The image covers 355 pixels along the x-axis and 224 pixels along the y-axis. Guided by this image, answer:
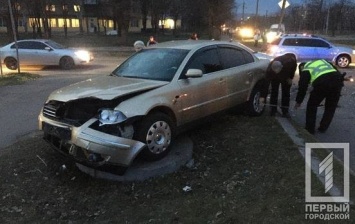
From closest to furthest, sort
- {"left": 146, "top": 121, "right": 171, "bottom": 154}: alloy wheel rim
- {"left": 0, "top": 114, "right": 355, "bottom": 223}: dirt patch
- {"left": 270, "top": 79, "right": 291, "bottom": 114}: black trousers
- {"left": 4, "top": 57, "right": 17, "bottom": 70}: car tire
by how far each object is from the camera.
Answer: {"left": 0, "top": 114, "right": 355, "bottom": 223}: dirt patch → {"left": 146, "top": 121, "right": 171, "bottom": 154}: alloy wheel rim → {"left": 270, "top": 79, "right": 291, "bottom": 114}: black trousers → {"left": 4, "top": 57, "right": 17, "bottom": 70}: car tire

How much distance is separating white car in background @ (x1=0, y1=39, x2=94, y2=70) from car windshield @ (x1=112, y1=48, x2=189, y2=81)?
14.5 meters

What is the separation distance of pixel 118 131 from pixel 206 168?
4.49 ft

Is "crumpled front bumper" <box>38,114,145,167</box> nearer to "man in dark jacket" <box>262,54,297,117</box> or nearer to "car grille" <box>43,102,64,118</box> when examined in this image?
"car grille" <box>43,102,64,118</box>

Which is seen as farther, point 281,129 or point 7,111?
point 7,111

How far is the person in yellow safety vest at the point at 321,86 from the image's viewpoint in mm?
6969

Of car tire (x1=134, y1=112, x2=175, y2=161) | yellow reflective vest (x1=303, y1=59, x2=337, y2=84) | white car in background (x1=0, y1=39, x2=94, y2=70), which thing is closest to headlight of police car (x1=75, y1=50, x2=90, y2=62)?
white car in background (x1=0, y1=39, x2=94, y2=70)

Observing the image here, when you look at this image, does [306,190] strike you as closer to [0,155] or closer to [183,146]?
[183,146]

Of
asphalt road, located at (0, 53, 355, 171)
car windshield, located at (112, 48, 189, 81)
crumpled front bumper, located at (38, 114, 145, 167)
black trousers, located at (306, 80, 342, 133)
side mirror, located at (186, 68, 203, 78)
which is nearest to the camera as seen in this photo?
crumpled front bumper, located at (38, 114, 145, 167)

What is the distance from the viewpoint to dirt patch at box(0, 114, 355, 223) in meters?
4.34

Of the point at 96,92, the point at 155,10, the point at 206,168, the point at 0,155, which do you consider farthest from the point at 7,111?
the point at 155,10

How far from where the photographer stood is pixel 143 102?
5.32 m

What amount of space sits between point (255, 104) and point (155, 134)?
10.0ft

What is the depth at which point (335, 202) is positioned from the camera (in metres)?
4.04

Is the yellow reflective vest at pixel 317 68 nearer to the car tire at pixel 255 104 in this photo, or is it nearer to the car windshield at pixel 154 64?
the car tire at pixel 255 104
